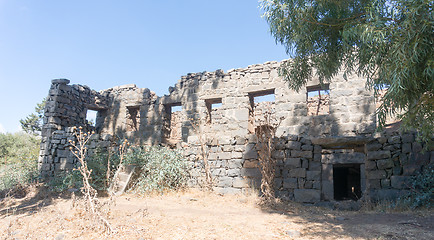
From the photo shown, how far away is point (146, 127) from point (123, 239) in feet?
32.1

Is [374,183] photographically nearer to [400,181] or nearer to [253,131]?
[400,181]

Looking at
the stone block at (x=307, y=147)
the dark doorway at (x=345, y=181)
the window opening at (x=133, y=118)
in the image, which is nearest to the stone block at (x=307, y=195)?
the stone block at (x=307, y=147)

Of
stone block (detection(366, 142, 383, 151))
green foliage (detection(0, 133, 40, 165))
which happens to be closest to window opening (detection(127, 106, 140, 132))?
green foliage (detection(0, 133, 40, 165))

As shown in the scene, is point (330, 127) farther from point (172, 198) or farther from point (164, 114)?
point (164, 114)

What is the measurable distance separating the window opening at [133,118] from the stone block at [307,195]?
9.35 m

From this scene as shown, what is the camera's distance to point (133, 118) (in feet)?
49.7

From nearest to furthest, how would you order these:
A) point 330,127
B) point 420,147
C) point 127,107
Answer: point 420,147 → point 330,127 → point 127,107

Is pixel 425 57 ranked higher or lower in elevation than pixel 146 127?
higher

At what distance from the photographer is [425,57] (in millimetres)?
4938

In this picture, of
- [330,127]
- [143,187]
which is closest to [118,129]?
[143,187]

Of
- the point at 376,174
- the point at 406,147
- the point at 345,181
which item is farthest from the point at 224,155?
the point at 345,181

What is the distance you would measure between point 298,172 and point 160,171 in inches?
158

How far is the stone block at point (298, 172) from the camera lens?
311 inches

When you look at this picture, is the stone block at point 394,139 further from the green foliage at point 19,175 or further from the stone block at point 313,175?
the green foliage at point 19,175
